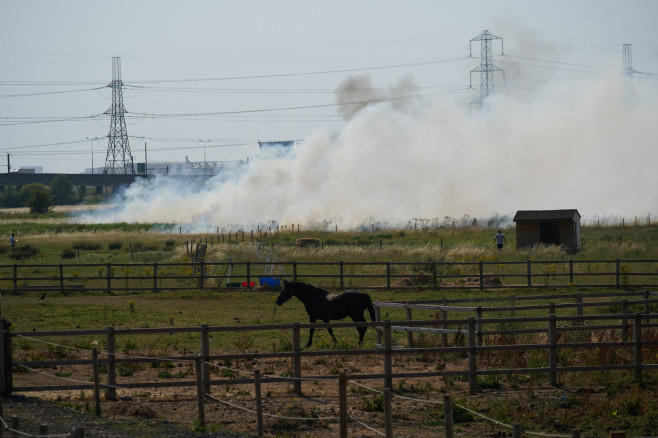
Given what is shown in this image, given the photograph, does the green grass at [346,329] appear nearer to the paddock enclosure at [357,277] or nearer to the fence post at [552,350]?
the fence post at [552,350]

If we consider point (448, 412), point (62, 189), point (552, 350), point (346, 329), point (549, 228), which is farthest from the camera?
point (62, 189)

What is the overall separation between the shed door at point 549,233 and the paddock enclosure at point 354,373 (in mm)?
31390

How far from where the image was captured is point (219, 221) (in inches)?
3524

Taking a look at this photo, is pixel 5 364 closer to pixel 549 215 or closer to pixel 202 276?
pixel 202 276

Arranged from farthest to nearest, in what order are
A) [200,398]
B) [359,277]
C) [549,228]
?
[549,228]
[359,277]
[200,398]

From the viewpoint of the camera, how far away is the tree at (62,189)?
517 ft

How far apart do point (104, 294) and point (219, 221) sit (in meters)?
53.4

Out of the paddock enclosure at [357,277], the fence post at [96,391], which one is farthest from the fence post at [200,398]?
the paddock enclosure at [357,277]

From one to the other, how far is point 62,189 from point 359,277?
423 ft

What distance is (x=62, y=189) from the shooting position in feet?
522

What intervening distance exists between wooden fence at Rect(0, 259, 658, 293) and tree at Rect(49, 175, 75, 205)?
118264 mm

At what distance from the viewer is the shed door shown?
51.9 metres

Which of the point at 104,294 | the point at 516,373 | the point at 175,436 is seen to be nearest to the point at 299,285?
the point at 516,373

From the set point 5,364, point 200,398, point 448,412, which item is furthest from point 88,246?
point 448,412
